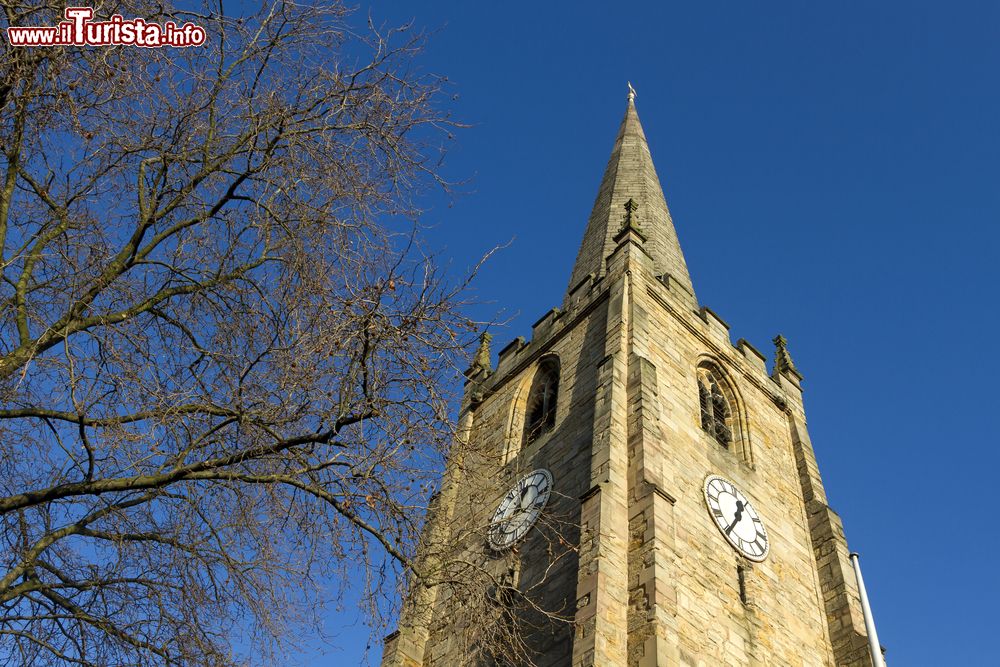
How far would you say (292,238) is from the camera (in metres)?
7.64

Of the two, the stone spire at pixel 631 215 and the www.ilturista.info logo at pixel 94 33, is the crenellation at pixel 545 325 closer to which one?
the stone spire at pixel 631 215

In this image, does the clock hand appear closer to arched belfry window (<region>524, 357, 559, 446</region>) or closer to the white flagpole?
the white flagpole

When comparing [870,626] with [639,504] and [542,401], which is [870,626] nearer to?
[639,504]

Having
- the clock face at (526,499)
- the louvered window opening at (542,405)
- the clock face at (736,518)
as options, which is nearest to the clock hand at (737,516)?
the clock face at (736,518)

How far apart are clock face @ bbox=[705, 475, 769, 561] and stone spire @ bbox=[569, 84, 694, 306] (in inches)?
274

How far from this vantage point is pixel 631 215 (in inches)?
879

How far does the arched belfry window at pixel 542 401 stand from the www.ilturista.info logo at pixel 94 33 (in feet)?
43.1

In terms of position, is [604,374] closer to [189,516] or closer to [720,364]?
[720,364]

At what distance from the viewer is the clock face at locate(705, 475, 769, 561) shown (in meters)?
16.2

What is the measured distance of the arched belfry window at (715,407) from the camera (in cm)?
1930

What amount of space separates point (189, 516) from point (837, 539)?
48.7ft

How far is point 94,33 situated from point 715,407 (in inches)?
640

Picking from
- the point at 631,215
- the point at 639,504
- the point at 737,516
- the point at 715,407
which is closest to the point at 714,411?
the point at 715,407

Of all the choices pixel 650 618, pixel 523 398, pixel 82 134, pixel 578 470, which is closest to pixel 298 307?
pixel 82 134
